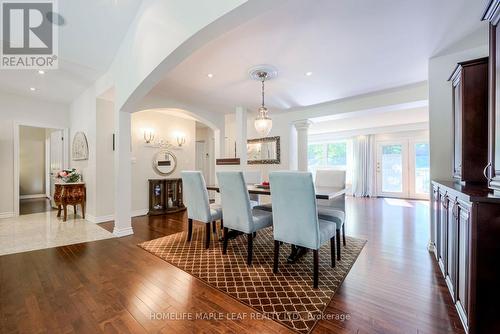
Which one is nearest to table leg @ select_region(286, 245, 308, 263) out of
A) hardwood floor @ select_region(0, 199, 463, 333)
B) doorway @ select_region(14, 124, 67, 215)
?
hardwood floor @ select_region(0, 199, 463, 333)

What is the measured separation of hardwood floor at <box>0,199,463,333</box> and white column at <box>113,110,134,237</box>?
58 centimetres

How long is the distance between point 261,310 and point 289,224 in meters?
0.72

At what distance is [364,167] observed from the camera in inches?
298

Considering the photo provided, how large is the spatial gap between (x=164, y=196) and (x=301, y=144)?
11.3ft

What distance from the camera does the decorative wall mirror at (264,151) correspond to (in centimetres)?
538

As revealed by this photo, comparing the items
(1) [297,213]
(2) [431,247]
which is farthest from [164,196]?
(2) [431,247]

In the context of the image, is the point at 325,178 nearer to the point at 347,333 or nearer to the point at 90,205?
the point at 347,333

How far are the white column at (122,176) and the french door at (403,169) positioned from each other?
300 inches

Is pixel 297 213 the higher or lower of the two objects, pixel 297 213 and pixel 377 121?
the lower

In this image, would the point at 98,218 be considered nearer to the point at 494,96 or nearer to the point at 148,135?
the point at 148,135

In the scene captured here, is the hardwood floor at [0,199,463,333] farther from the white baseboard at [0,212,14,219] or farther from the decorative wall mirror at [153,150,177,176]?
the white baseboard at [0,212,14,219]

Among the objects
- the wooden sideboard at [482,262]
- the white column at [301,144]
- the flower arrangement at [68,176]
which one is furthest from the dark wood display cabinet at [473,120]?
the flower arrangement at [68,176]

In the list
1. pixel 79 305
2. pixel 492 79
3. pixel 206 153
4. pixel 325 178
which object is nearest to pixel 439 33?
pixel 492 79

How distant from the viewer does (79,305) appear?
1.60m
